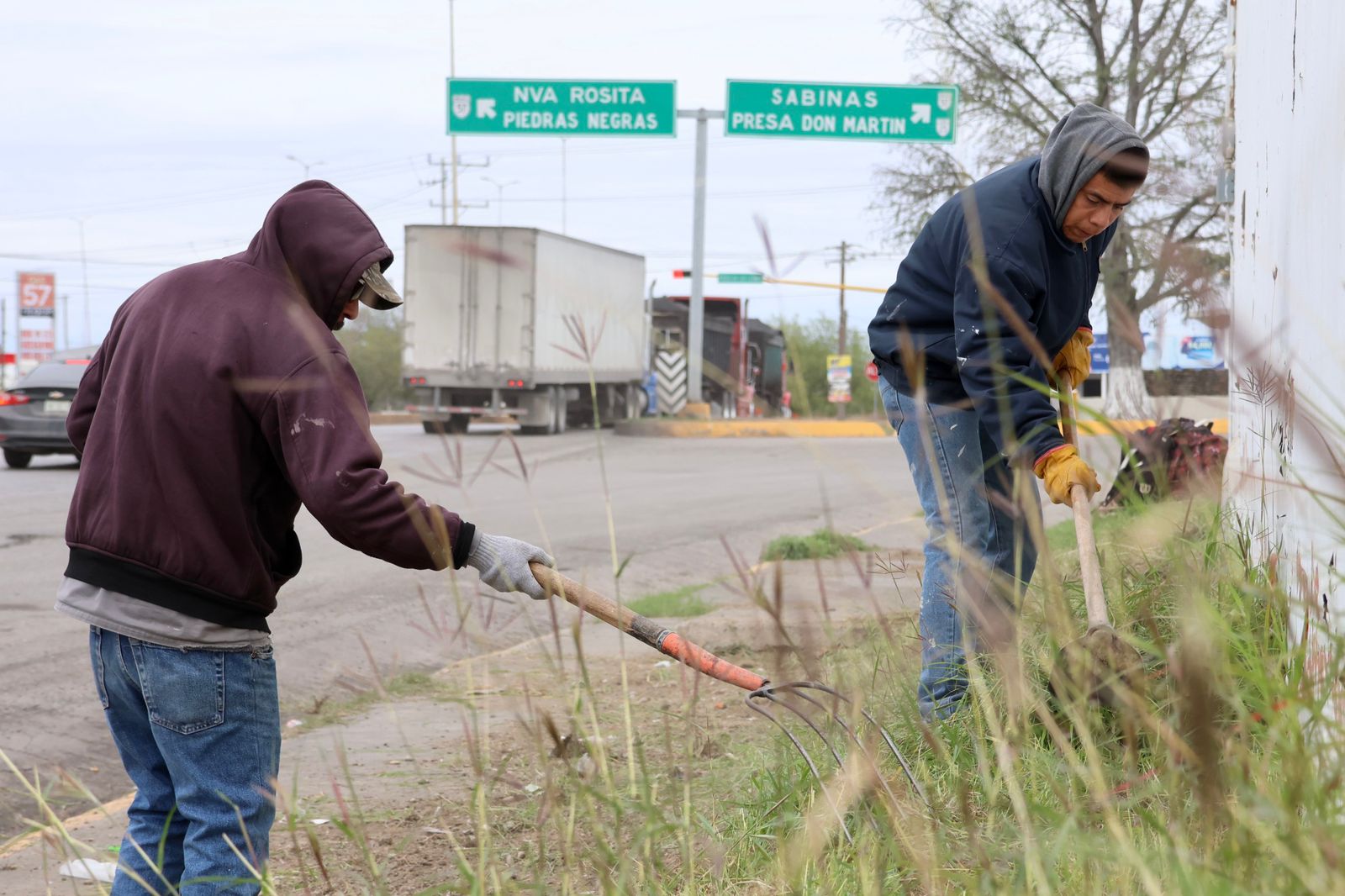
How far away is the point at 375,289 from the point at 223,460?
0.46 metres

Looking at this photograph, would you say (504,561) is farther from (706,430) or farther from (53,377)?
(706,430)

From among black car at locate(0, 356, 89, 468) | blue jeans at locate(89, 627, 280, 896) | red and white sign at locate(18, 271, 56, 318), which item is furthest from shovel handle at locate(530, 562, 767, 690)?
red and white sign at locate(18, 271, 56, 318)

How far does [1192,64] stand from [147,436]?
88.3 feet

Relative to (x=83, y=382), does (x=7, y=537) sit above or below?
below

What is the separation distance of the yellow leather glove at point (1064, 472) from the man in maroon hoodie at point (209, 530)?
125 centimetres

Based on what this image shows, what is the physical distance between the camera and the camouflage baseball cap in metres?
2.67

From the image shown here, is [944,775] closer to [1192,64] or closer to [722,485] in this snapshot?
[722,485]

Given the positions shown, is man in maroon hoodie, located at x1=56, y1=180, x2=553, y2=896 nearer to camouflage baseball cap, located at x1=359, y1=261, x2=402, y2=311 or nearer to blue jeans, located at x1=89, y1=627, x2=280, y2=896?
blue jeans, located at x1=89, y1=627, x2=280, y2=896

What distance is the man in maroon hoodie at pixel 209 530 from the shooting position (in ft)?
7.93

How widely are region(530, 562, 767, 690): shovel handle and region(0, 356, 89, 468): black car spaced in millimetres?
14473

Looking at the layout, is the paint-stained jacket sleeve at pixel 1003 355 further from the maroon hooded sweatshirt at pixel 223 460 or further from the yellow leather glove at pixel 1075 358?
the maroon hooded sweatshirt at pixel 223 460

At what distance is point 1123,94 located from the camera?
88.6 ft

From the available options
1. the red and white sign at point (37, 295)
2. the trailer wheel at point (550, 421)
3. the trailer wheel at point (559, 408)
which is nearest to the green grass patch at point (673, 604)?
the trailer wheel at point (550, 421)

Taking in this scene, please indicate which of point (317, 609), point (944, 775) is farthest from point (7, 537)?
point (944, 775)
